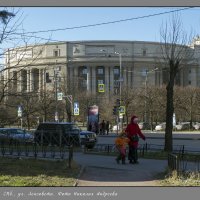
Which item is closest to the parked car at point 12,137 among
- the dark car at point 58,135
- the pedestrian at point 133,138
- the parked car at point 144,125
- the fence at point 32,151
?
the dark car at point 58,135

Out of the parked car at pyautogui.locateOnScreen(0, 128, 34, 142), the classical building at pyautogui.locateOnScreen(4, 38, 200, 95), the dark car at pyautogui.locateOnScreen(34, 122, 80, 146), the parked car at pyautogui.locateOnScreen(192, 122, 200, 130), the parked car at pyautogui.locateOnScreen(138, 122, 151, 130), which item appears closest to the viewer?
the classical building at pyautogui.locateOnScreen(4, 38, 200, 95)

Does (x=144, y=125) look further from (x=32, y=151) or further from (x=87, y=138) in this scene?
(x=32, y=151)

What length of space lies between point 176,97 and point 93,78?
96.2ft

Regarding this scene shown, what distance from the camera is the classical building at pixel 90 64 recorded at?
16797 millimetres

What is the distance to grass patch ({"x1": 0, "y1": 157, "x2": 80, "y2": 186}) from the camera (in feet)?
37.2

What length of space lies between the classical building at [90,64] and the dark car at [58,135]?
8.19 feet

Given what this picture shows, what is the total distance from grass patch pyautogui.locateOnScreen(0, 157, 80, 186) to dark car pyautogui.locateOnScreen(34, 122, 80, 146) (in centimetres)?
662

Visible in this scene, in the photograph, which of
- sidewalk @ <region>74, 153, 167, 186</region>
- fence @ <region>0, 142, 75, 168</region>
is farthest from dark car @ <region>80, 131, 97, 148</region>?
sidewalk @ <region>74, 153, 167, 186</region>

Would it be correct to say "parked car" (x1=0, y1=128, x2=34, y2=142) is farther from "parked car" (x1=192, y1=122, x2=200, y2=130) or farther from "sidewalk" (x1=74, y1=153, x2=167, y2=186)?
"parked car" (x1=192, y1=122, x2=200, y2=130)

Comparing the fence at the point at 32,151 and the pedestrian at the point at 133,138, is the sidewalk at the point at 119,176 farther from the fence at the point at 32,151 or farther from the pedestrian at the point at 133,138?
the fence at the point at 32,151

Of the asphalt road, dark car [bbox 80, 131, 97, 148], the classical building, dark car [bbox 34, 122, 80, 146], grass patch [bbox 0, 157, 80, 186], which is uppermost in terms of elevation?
the classical building

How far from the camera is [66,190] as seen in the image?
10008mm

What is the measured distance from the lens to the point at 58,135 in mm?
26516

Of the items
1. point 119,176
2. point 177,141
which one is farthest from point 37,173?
point 177,141
